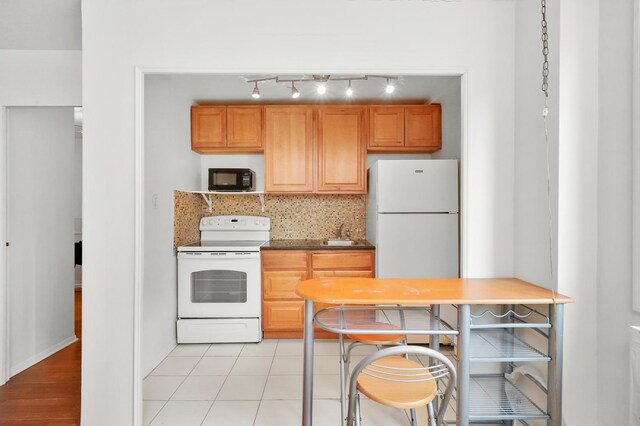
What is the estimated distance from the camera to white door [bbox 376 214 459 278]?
3.23m

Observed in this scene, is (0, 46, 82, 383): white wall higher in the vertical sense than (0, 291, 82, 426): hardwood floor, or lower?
higher

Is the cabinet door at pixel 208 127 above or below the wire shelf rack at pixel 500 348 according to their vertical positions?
above

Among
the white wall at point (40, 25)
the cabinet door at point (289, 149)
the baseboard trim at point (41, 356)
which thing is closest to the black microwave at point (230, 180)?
the cabinet door at point (289, 149)

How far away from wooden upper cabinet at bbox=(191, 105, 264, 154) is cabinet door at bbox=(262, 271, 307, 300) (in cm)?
138

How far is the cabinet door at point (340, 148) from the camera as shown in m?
3.75

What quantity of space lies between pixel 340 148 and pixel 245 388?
7.95ft

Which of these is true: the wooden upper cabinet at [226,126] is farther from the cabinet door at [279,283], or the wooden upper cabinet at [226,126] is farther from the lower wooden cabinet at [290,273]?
the cabinet door at [279,283]

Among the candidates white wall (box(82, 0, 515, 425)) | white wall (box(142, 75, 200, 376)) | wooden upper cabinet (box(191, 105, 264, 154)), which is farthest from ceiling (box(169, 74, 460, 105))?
white wall (box(82, 0, 515, 425))

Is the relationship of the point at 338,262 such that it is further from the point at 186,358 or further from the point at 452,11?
the point at 452,11

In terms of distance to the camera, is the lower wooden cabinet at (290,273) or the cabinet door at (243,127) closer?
the lower wooden cabinet at (290,273)

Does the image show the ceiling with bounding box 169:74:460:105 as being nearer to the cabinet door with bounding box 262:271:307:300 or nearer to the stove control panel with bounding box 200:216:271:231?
the stove control panel with bounding box 200:216:271:231

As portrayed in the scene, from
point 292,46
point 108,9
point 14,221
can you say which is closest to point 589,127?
point 292,46

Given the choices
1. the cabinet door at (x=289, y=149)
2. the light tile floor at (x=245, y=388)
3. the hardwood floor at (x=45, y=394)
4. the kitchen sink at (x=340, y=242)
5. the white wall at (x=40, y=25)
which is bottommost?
the light tile floor at (x=245, y=388)

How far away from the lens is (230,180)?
148 inches
